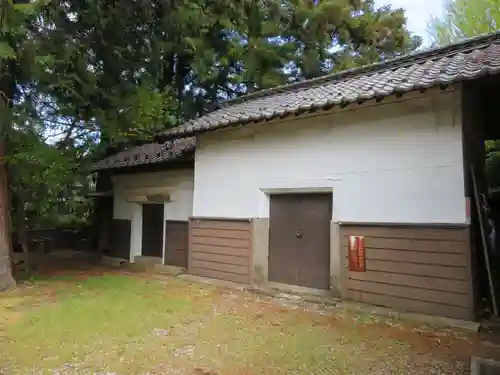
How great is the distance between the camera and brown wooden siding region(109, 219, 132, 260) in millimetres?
10998

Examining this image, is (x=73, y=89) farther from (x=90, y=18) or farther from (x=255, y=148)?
(x=255, y=148)

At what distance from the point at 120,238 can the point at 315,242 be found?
664cm

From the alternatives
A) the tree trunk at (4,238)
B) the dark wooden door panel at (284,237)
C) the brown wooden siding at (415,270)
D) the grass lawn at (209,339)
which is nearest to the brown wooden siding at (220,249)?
the dark wooden door panel at (284,237)

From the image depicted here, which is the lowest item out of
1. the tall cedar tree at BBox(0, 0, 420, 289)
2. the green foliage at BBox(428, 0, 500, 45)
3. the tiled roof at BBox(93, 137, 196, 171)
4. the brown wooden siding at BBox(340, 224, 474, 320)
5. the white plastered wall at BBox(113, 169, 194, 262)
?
the brown wooden siding at BBox(340, 224, 474, 320)

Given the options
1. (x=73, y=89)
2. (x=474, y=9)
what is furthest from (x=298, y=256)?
(x=474, y=9)

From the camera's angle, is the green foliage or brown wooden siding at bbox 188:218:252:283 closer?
brown wooden siding at bbox 188:218:252:283

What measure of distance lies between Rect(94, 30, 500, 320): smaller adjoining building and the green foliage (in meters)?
8.66

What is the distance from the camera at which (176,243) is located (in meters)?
9.48

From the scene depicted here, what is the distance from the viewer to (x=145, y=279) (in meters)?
8.38

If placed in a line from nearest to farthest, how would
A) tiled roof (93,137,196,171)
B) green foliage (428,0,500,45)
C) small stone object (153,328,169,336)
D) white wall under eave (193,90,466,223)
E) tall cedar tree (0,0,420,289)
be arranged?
small stone object (153,328,169,336), white wall under eave (193,90,466,223), tall cedar tree (0,0,420,289), tiled roof (93,137,196,171), green foliage (428,0,500,45)

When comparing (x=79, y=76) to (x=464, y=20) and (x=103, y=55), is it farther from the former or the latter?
(x=464, y=20)

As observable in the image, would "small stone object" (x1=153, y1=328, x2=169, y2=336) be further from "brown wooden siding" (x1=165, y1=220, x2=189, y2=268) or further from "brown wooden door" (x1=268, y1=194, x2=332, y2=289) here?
"brown wooden siding" (x1=165, y1=220, x2=189, y2=268)

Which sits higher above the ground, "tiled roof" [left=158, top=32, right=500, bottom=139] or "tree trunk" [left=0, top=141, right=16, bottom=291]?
"tiled roof" [left=158, top=32, right=500, bottom=139]

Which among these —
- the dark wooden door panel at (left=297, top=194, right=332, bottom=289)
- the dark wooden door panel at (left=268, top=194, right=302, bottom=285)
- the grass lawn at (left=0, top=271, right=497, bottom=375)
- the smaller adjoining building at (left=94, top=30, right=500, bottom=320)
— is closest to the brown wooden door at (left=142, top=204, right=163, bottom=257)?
the smaller adjoining building at (left=94, top=30, right=500, bottom=320)
